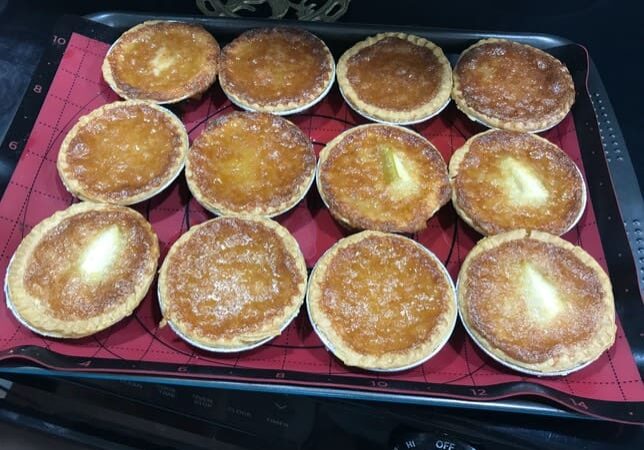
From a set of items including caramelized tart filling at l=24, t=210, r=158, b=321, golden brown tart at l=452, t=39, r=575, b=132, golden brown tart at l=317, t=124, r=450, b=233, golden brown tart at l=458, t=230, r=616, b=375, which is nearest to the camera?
golden brown tart at l=458, t=230, r=616, b=375

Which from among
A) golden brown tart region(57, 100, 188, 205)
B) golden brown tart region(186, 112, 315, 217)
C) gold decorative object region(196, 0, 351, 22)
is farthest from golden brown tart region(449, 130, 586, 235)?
golden brown tart region(57, 100, 188, 205)

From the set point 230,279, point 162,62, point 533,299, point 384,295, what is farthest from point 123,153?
point 533,299

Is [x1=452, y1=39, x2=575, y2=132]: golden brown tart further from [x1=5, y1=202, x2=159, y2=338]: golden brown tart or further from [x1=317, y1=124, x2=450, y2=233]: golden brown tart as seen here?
[x1=5, y1=202, x2=159, y2=338]: golden brown tart

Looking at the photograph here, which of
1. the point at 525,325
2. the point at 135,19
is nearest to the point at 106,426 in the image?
the point at 525,325

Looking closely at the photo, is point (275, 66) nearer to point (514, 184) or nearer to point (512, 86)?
point (512, 86)

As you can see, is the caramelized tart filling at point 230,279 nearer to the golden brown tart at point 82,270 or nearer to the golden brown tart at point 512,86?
the golden brown tart at point 82,270

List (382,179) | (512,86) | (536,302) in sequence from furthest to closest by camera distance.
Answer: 1. (512,86)
2. (382,179)
3. (536,302)
